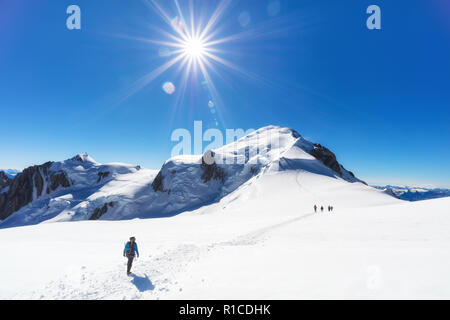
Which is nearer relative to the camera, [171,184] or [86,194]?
[171,184]

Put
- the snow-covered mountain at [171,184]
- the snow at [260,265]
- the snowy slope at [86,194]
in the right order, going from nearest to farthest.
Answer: the snow at [260,265], the snow-covered mountain at [171,184], the snowy slope at [86,194]

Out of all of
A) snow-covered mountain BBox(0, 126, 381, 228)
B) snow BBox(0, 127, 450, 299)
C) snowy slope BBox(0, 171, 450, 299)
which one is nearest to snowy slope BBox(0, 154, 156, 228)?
snow-covered mountain BBox(0, 126, 381, 228)

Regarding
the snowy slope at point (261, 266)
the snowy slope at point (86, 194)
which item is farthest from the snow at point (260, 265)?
the snowy slope at point (86, 194)

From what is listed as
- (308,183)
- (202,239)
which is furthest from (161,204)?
(202,239)

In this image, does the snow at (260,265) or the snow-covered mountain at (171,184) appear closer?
the snow at (260,265)

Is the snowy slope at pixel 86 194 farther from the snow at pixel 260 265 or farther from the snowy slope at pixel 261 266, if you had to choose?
the snowy slope at pixel 261 266

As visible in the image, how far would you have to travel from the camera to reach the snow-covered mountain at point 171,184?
83938 millimetres

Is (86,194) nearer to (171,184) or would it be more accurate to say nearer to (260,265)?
(171,184)

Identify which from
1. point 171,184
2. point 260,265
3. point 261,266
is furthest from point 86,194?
point 261,266

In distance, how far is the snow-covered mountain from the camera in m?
83.9

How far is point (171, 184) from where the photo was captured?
93062mm
